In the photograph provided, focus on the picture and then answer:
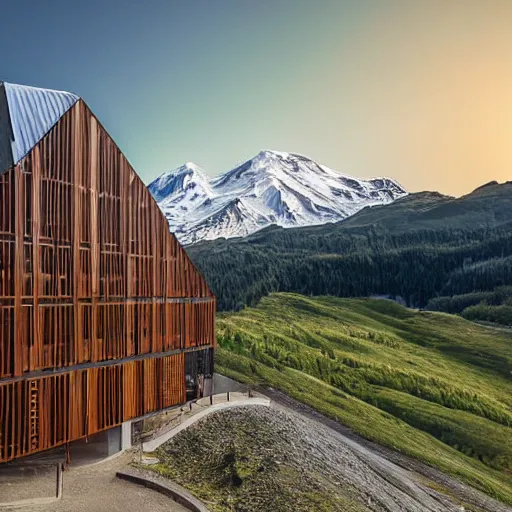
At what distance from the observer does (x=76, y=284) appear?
2500 centimetres

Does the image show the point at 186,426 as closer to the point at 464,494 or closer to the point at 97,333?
the point at 97,333

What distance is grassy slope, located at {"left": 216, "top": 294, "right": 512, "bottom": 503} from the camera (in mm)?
44125

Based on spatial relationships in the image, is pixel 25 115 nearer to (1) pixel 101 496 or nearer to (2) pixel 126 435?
(2) pixel 126 435

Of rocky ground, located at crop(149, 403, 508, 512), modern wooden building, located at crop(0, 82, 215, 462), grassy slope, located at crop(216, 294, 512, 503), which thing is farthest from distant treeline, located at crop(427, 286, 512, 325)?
modern wooden building, located at crop(0, 82, 215, 462)

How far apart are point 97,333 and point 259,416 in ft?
43.3

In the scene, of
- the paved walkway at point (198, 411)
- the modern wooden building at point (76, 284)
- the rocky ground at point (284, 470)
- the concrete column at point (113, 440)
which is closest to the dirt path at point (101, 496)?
the concrete column at point (113, 440)

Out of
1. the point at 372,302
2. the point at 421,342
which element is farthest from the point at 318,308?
the point at 372,302

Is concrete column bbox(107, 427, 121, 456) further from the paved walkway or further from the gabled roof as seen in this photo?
the gabled roof

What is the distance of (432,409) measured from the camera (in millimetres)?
52844

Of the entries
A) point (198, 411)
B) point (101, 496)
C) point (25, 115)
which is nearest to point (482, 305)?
point (198, 411)

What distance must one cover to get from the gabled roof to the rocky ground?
1673cm

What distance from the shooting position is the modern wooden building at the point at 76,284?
22.7 m

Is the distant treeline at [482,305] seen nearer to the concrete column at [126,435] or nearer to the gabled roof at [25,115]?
the concrete column at [126,435]

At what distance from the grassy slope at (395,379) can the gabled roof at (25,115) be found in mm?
26491
